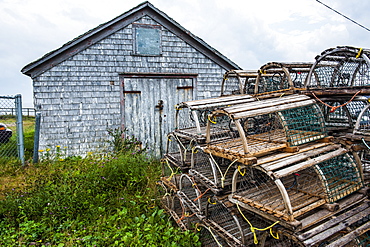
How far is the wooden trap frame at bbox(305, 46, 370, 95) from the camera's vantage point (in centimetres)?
363

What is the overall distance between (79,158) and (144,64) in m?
3.51

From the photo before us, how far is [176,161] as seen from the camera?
4977mm

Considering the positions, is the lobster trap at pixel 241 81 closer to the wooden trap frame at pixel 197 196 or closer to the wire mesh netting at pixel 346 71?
the wire mesh netting at pixel 346 71

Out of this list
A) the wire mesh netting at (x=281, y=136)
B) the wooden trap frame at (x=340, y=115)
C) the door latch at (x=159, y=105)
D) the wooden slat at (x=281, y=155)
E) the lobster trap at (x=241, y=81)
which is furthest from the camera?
the door latch at (x=159, y=105)

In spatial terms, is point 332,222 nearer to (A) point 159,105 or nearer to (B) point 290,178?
(B) point 290,178

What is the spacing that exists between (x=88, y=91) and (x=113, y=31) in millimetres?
2009

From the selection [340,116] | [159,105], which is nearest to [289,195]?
[340,116]

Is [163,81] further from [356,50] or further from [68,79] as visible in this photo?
[356,50]

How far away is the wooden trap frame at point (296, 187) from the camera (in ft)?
9.18

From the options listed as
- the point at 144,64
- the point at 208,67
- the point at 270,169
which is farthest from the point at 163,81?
the point at 270,169

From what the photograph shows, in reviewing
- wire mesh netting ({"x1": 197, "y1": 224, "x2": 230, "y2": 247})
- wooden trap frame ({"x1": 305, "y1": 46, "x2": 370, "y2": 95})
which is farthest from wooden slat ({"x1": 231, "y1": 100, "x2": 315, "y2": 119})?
wire mesh netting ({"x1": 197, "y1": 224, "x2": 230, "y2": 247})

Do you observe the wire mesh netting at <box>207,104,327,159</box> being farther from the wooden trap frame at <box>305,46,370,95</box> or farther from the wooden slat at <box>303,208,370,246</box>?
the wooden slat at <box>303,208,370,246</box>

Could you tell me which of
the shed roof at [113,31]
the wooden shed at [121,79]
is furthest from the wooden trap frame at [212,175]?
the shed roof at [113,31]

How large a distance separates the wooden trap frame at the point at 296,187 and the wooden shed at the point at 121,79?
5350 mm
